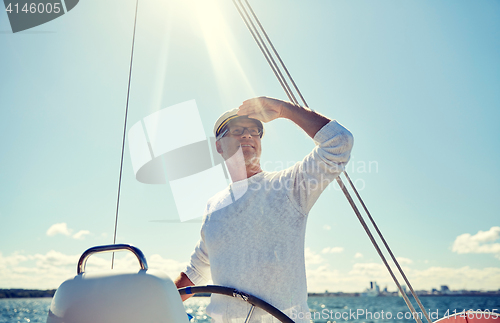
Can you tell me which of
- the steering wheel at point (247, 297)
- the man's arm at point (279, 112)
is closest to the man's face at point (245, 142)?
the man's arm at point (279, 112)

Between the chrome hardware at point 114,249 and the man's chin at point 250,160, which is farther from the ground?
the man's chin at point 250,160

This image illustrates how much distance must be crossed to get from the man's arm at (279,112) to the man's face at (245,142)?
0.26 m

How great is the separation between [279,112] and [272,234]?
1.62 ft

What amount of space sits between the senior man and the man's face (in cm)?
10

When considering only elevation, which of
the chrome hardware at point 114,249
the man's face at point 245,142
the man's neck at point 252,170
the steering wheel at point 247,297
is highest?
the man's face at point 245,142

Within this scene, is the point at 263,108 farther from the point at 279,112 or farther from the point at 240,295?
the point at 240,295

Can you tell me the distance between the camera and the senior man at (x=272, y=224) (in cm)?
131

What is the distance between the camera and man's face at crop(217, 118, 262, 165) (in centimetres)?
165

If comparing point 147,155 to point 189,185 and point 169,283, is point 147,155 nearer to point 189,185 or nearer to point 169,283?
point 189,185

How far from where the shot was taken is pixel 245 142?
65.3 inches

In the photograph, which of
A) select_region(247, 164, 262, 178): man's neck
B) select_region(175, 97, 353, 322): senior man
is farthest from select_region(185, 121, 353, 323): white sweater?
select_region(247, 164, 262, 178): man's neck

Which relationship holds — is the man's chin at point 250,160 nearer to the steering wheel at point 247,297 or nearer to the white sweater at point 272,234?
the white sweater at point 272,234

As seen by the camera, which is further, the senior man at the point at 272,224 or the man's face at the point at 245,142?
the man's face at the point at 245,142

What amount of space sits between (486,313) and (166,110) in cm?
216
